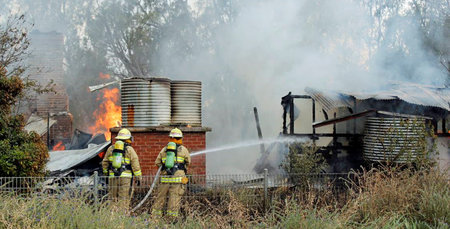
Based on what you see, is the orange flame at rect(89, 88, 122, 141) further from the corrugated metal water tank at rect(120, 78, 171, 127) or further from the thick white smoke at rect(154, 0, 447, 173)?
the corrugated metal water tank at rect(120, 78, 171, 127)

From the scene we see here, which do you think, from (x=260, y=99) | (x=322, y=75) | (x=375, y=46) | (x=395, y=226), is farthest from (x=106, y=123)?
(x=395, y=226)

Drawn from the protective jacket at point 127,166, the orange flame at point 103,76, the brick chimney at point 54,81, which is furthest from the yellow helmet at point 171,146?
the orange flame at point 103,76

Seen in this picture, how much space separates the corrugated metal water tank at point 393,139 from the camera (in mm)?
9047

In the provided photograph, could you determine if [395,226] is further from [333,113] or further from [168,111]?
[333,113]

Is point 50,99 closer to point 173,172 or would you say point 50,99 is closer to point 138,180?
point 138,180

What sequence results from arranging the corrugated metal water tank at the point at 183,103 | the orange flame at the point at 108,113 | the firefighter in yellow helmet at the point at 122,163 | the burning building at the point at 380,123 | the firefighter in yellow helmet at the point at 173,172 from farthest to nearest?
1. the orange flame at the point at 108,113
2. the burning building at the point at 380,123
3. the corrugated metal water tank at the point at 183,103
4. the firefighter in yellow helmet at the point at 122,163
5. the firefighter in yellow helmet at the point at 173,172

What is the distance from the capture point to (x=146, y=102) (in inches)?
348

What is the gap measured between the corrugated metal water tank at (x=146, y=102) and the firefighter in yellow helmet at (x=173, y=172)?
1626mm

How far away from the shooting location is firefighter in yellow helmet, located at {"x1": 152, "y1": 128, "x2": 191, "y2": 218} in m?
6.80

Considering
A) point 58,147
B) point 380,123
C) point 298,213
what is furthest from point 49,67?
point 298,213

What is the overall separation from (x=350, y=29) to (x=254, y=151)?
5989 millimetres

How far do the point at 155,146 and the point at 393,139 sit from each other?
15.2 ft

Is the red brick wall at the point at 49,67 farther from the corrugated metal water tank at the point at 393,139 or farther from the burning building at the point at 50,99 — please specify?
the corrugated metal water tank at the point at 393,139

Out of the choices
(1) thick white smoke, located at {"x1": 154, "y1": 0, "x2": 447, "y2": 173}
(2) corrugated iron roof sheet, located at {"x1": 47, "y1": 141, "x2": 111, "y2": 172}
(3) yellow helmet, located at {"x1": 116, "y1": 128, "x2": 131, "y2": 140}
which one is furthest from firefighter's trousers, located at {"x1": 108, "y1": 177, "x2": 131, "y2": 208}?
(1) thick white smoke, located at {"x1": 154, "y1": 0, "x2": 447, "y2": 173}
